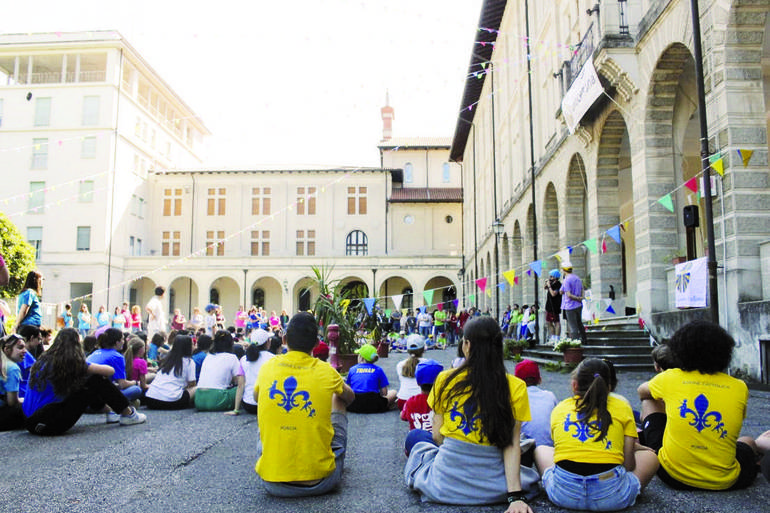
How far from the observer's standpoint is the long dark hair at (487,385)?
3.72 metres

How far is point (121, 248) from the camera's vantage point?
4562 centimetres

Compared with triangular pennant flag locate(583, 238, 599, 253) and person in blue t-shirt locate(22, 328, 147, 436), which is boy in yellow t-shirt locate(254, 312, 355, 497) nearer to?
person in blue t-shirt locate(22, 328, 147, 436)

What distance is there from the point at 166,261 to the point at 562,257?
112 ft

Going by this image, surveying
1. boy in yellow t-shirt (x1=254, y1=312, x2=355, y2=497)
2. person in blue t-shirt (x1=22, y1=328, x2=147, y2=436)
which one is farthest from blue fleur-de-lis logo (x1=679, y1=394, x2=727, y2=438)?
person in blue t-shirt (x1=22, y1=328, x2=147, y2=436)

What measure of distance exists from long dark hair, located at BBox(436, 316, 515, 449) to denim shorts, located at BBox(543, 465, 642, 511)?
17.5 inches

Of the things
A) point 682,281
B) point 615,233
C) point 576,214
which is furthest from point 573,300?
point 576,214

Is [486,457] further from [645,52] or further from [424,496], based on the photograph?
[645,52]

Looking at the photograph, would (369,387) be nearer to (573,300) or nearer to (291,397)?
(291,397)

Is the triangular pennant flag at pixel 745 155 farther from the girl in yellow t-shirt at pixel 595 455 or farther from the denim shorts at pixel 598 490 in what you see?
the denim shorts at pixel 598 490

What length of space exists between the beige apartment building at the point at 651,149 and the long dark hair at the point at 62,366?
879 centimetres

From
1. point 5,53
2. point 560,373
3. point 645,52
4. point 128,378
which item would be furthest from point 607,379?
point 5,53

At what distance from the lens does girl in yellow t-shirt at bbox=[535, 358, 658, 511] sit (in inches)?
A: 149

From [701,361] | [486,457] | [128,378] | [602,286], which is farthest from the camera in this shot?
[602,286]

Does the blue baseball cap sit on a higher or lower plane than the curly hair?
lower
